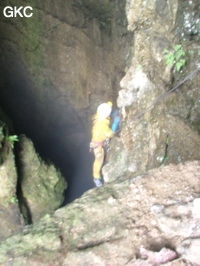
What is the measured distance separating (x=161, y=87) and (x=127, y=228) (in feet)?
7.80

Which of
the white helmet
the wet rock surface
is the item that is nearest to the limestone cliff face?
the wet rock surface

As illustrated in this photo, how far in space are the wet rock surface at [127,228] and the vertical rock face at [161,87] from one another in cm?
54

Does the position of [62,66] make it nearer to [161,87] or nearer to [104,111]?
[104,111]

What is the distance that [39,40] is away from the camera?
705 centimetres

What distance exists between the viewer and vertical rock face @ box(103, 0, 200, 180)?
3502 millimetres

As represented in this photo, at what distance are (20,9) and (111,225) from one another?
6388mm

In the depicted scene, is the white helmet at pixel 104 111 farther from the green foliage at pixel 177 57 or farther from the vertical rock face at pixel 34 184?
the vertical rock face at pixel 34 184

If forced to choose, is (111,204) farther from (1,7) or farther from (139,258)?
(1,7)

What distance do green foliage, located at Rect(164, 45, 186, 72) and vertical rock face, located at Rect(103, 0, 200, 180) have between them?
0.10 ft

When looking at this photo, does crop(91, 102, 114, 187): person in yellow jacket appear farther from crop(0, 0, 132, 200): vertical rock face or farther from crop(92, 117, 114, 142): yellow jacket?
crop(0, 0, 132, 200): vertical rock face

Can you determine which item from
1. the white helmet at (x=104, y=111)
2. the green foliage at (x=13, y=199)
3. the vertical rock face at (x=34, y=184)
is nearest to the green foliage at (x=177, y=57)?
the white helmet at (x=104, y=111)

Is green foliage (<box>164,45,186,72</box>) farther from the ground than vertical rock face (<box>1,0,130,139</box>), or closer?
Result: closer

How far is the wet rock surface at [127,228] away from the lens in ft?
8.04

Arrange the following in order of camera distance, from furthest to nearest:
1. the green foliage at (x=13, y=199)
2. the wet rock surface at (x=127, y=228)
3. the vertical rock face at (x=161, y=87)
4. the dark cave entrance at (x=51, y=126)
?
the dark cave entrance at (x=51, y=126), the green foliage at (x=13, y=199), the vertical rock face at (x=161, y=87), the wet rock surface at (x=127, y=228)
